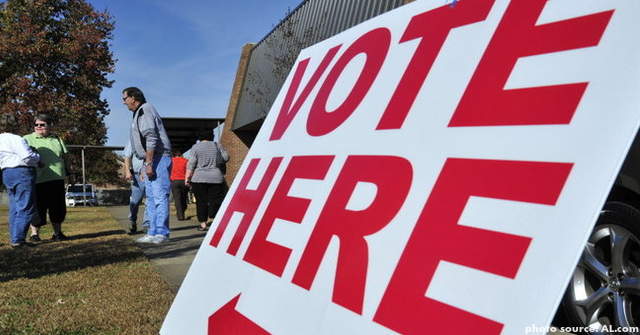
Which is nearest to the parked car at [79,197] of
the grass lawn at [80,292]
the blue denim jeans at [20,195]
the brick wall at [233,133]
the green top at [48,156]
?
the brick wall at [233,133]

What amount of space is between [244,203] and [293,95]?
440 mm

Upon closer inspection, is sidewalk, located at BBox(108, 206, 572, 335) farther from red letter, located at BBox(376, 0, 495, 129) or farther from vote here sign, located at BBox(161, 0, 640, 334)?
red letter, located at BBox(376, 0, 495, 129)

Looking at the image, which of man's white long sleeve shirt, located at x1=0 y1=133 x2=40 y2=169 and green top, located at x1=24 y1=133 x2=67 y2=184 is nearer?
man's white long sleeve shirt, located at x1=0 y1=133 x2=40 y2=169

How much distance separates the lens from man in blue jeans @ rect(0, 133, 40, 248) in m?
5.77

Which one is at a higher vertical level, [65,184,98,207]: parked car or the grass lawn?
the grass lawn

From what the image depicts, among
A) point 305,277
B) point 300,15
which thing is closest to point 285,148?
point 305,277

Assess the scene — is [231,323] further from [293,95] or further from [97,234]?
[97,234]

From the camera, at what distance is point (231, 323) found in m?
1.41

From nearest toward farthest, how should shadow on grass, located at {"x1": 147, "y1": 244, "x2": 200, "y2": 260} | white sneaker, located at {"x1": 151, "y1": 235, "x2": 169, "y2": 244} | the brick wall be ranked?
shadow on grass, located at {"x1": 147, "y1": 244, "x2": 200, "y2": 260} → white sneaker, located at {"x1": 151, "y1": 235, "x2": 169, "y2": 244} → the brick wall

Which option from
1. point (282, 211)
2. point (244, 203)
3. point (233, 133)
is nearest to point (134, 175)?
point (244, 203)

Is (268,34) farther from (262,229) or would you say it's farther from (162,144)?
(262,229)

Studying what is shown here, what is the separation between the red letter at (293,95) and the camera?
5.71 feet

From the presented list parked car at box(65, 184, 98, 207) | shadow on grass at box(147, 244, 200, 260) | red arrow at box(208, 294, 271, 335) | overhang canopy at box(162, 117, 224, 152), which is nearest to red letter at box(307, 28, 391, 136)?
red arrow at box(208, 294, 271, 335)

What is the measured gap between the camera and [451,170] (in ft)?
3.23
